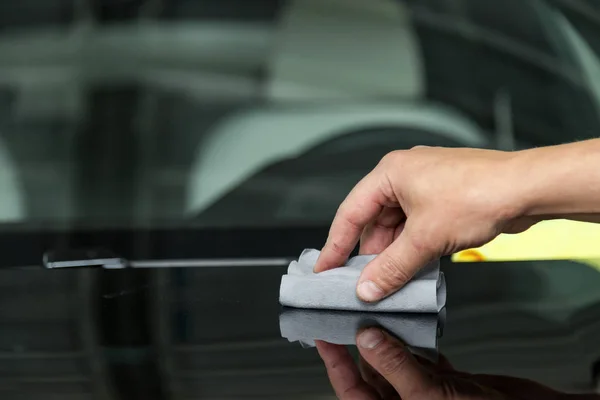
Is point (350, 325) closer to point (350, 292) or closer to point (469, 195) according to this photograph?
point (350, 292)

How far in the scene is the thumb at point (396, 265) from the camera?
2.91 ft

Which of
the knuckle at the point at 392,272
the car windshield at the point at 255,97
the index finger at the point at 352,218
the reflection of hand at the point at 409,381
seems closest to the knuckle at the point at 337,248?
the index finger at the point at 352,218

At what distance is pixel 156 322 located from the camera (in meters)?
0.96

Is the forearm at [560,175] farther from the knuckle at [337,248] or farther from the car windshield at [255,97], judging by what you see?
the car windshield at [255,97]

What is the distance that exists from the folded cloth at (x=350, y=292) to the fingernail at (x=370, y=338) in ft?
0.25

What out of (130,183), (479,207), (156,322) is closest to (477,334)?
(479,207)

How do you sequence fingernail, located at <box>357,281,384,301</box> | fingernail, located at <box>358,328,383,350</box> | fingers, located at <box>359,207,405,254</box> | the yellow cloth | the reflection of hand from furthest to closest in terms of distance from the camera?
the yellow cloth < fingers, located at <box>359,207,405,254</box> < fingernail, located at <box>357,281,384,301</box> < fingernail, located at <box>358,328,383,350</box> < the reflection of hand

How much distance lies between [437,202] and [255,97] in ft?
2.54

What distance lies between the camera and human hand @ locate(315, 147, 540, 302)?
86 centimetres

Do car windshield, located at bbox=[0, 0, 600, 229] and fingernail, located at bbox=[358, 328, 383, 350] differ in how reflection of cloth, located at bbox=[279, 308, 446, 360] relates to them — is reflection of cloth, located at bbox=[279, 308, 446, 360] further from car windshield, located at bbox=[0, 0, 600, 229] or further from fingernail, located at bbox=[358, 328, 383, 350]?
car windshield, located at bbox=[0, 0, 600, 229]

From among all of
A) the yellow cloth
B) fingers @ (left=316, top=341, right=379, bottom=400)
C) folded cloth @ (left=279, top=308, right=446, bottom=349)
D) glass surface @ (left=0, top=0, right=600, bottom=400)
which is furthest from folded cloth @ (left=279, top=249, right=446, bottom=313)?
the yellow cloth

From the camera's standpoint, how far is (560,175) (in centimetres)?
84

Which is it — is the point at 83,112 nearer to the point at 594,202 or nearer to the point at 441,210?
the point at 441,210

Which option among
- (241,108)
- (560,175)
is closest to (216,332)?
(560,175)
